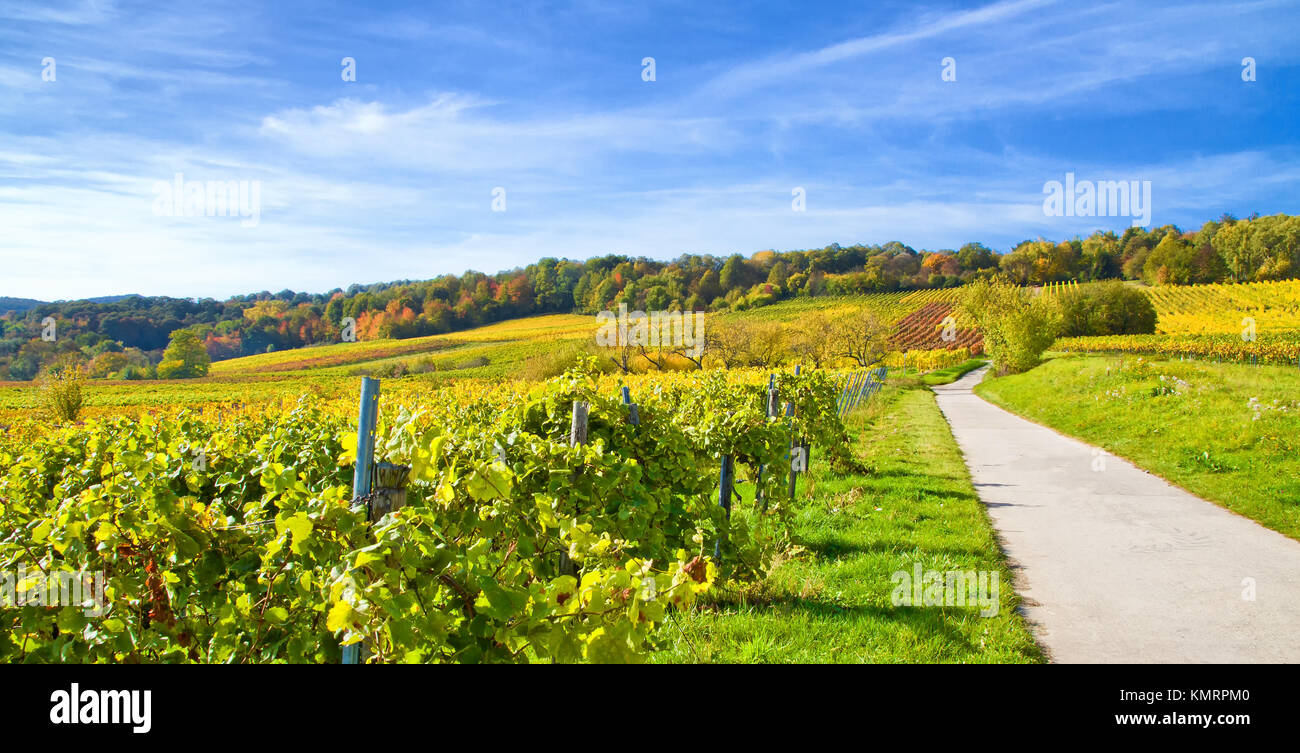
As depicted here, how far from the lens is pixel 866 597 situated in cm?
481

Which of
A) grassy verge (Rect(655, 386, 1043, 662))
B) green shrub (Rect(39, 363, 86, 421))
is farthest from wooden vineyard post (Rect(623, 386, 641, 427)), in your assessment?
green shrub (Rect(39, 363, 86, 421))

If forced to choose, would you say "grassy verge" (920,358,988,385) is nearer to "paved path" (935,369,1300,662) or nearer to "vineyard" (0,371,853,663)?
"paved path" (935,369,1300,662)

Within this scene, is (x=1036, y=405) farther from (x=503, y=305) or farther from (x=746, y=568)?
(x=503, y=305)

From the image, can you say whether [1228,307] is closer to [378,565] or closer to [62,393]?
[378,565]

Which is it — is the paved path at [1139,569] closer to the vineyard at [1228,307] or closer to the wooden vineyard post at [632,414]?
the wooden vineyard post at [632,414]

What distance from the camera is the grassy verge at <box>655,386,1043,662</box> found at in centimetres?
399

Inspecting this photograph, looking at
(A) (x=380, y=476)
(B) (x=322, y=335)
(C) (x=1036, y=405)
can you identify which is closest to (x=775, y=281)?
(B) (x=322, y=335)

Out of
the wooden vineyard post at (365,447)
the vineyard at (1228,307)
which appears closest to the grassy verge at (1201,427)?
the wooden vineyard post at (365,447)

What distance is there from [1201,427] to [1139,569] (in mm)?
8058

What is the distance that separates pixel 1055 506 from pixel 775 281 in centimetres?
10040

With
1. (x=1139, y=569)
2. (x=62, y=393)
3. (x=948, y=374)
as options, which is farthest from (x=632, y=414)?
(x=948, y=374)

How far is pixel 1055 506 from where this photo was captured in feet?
25.8

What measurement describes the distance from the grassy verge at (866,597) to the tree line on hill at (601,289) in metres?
58.0

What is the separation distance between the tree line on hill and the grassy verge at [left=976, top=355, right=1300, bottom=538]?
5920 centimetres
